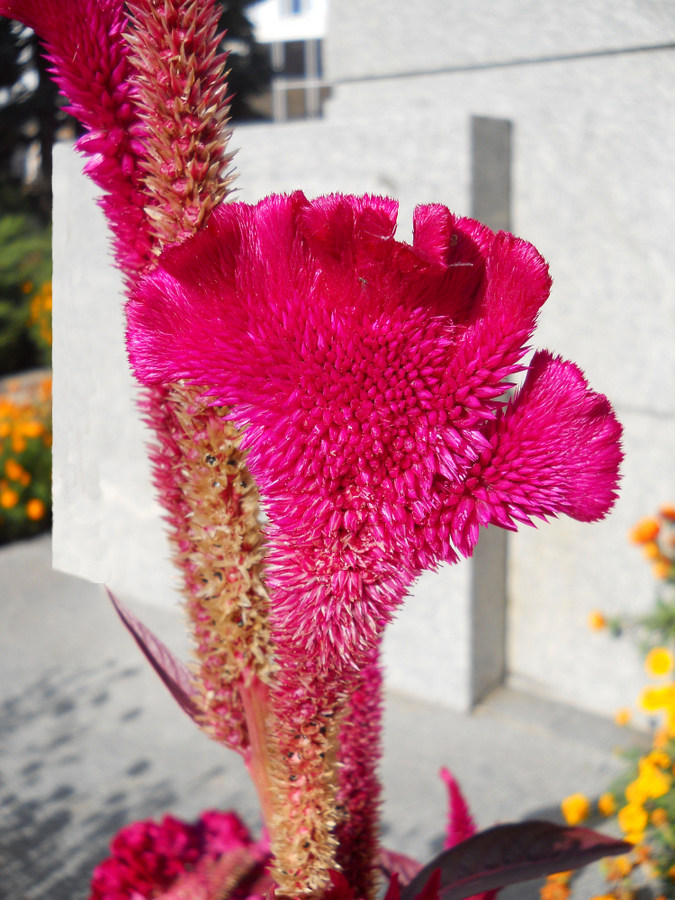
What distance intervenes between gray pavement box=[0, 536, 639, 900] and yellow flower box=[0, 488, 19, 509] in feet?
3.96

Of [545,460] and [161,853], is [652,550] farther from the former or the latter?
[545,460]

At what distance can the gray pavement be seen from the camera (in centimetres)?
221

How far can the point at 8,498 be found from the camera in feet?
14.2

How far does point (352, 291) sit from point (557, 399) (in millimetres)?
135

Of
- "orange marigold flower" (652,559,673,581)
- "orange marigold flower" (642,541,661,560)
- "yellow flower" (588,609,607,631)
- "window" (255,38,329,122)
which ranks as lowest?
"yellow flower" (588,609,607,631)

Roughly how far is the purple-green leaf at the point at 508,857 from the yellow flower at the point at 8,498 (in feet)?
12.9

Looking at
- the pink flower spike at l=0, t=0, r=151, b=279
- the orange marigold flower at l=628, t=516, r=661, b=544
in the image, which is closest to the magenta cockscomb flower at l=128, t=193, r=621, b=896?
the pink flower spike at l=0, t=0, r=151, b=279

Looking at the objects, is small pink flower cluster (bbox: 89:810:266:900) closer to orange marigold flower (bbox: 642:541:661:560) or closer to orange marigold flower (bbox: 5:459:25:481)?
orange marigold flower (bbox: 642:541:661:560)

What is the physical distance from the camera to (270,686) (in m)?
0.63

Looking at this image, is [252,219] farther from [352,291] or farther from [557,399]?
[557,399]

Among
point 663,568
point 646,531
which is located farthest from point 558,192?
point 663,568

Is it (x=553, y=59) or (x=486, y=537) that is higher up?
(x=553, y=59)

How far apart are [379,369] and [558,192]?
2330 mm

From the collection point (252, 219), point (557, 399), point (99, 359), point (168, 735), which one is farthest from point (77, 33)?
point (99, 359)
